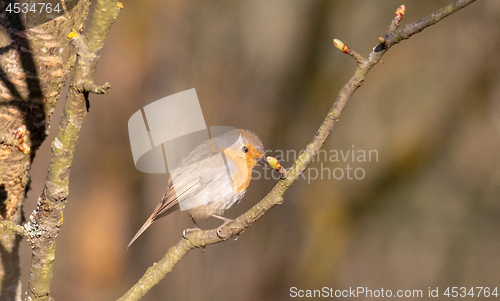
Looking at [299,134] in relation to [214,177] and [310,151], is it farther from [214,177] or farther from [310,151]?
[310,151]

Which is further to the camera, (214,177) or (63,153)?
(214,177)

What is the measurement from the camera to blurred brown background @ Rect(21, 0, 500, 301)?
12.6 ft

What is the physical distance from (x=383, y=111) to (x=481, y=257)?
1.85 m

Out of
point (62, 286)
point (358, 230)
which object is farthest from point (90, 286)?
point (358, 230)

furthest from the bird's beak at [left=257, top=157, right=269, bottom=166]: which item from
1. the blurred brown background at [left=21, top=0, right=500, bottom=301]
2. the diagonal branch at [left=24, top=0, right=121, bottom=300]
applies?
the blurred brown background at [left=21, top=0, right=500, bottom=301]

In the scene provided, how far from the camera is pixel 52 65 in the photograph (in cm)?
165

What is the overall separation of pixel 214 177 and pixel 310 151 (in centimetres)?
79

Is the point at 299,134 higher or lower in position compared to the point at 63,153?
higher

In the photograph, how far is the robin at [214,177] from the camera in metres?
1.63

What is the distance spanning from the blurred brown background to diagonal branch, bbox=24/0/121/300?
245cm

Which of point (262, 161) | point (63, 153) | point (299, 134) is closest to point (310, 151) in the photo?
point (262, 161)

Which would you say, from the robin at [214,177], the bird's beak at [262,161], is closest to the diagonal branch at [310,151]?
the robin at [214,177]

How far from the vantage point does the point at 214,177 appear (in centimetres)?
A: 184

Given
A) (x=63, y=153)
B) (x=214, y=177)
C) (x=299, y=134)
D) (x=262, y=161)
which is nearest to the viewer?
(x=63, y=153)
